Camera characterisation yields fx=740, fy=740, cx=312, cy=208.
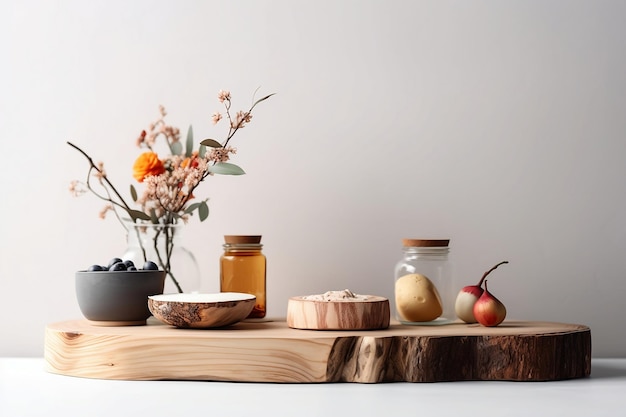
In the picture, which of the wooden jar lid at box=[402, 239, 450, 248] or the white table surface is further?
the wooden jar lid at box=[402, 239, 450, 248]

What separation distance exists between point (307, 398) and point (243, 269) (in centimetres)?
45

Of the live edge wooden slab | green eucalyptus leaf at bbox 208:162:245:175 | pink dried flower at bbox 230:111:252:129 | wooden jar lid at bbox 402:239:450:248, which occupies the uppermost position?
pink dried flower at bbox 230:111:252:129

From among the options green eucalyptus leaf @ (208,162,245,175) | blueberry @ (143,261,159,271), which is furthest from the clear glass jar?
blueberry @ (143,261,159,271)

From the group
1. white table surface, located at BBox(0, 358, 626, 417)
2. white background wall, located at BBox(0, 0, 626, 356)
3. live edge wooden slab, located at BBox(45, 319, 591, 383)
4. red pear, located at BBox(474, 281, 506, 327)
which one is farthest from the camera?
white background wall, located at BBox(0, 0, 626, 356)

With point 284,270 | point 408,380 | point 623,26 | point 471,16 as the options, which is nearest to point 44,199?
point 284,270

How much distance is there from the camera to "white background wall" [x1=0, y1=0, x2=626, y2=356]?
63.1 inches

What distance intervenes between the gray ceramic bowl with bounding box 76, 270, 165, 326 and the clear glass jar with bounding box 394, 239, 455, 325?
0.48m

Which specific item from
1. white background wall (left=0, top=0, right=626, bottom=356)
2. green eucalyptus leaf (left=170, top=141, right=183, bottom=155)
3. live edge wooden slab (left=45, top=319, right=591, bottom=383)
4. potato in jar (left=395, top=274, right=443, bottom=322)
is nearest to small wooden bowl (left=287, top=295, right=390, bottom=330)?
live edge wooden slab (left=45, top=319, right=591, bottom=383)

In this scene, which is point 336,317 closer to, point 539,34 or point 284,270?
point 284,270

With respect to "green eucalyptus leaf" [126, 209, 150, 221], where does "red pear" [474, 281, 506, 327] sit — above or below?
below

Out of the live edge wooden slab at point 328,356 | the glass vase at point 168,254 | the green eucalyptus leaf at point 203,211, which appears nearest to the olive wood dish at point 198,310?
the live edge wooden slab at point 328,356

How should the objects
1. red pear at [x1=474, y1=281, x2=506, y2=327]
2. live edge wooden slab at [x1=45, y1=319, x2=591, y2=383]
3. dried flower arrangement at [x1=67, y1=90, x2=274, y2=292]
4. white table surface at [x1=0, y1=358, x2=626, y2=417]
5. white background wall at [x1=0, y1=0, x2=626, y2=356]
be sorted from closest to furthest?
white table surface at [x1=0, y1=358, x2=626, y2=417] → live edge wooden slab at [x1=45, y1=319, x2=591, y2=383] → red pear at [x1=474, y1=281, x2=506, y2=327] → dried flower arrangement at [x1=67, y1=90, x2=274, y2=292] → white background wall at [x1=0, y1=0, x2=626, y2=356]

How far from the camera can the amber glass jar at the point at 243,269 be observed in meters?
1.47

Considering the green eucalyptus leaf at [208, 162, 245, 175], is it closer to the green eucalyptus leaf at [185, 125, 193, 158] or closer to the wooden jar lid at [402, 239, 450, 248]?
the green eucalyptus leaf at [185, 125, 193, 158]
